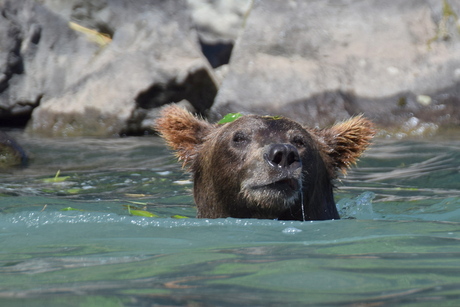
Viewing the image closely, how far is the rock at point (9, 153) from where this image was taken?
10.2 metres

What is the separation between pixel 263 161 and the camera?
543 cm

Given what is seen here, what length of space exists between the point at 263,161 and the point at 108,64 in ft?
30.8

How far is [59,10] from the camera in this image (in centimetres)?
1566

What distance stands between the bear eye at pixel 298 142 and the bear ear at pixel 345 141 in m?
0.81

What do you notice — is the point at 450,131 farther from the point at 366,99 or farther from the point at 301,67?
the point at 301,67

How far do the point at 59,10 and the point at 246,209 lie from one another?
11219 millimetres

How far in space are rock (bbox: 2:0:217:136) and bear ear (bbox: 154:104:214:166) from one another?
672 cm

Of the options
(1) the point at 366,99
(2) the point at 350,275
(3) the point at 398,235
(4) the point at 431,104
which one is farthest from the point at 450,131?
(2) the point at 350,275

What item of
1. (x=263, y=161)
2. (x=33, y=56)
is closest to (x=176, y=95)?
(x=33, y=56)

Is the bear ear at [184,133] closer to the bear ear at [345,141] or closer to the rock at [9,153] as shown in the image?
the bear ear at [345,141]

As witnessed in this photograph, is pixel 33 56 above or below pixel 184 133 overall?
below

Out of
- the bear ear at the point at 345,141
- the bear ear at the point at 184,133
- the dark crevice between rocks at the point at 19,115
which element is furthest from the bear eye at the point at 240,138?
the dark crevice between rocks at the point at 19,115

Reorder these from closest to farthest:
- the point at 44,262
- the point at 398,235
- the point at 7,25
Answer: the point at 44,262 < the point at 398,235 < the point at 7,25

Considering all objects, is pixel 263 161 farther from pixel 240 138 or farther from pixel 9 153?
pixel 9 153
